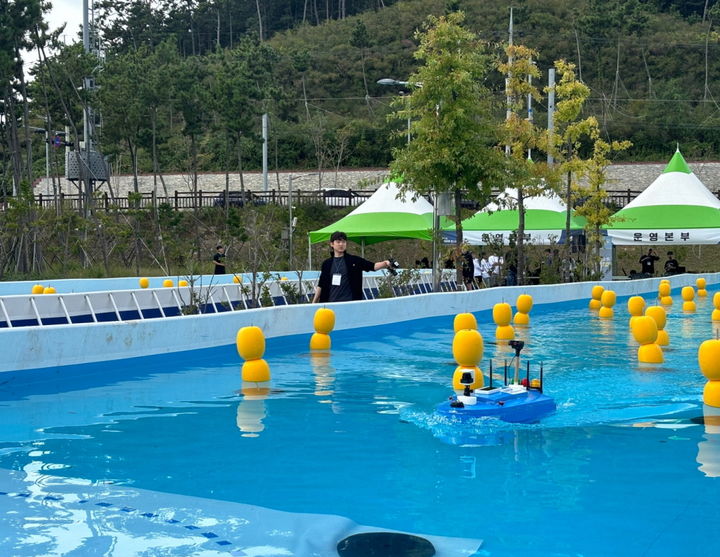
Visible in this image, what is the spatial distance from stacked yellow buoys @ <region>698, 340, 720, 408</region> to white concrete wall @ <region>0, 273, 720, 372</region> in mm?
6750

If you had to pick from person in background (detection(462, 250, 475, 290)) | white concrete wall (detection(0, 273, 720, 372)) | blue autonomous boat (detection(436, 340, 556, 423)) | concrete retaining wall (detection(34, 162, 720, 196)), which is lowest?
blue autonomous boat (detection(436, 340, 556, 423))

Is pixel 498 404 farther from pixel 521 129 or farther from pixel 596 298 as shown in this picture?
pixel 521 129

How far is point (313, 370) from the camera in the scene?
1249 cm

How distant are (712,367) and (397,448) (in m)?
3.30

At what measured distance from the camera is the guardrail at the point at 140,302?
585 inches

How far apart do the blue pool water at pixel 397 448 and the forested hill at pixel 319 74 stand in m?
27.2

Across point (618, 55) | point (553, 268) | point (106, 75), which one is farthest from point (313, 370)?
point (618, 55)

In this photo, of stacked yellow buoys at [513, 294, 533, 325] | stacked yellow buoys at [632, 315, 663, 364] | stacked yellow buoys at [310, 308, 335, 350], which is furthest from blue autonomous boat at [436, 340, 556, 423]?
stacked yellow buoys at [513, 294, 533, 325]

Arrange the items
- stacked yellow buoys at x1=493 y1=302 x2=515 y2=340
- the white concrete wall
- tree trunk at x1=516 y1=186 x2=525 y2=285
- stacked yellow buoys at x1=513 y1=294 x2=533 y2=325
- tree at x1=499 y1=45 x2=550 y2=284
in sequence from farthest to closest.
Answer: tree at x1=499 y1=45 x2=550 y2=284 < tree trunk at x1=516 y1=186 x2=525 y2=285 < stacked yellow buoys at x1=513 y1=294 x2=533 y2=325 < stacked yellow buoys at x1=493 y1=302 x2=515 y2=340 < the white concrete wall

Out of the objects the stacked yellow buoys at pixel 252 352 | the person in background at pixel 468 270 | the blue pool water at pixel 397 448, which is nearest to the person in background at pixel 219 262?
the person in background at pixel 468 270

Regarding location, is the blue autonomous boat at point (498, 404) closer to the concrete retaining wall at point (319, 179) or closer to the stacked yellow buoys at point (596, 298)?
the stacked yellow buoys at point (596, 298)

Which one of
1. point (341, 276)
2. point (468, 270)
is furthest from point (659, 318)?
point (468, 270)

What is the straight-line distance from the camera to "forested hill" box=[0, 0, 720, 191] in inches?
1789

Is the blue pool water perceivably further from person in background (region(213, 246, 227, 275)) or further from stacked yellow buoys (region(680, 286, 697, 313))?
person in background (region(213, 246, 227, 275))
